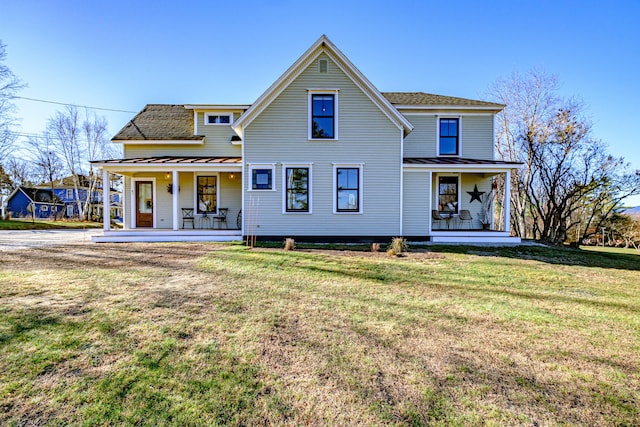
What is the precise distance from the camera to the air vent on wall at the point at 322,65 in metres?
11.2

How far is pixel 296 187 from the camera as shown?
37.4ft

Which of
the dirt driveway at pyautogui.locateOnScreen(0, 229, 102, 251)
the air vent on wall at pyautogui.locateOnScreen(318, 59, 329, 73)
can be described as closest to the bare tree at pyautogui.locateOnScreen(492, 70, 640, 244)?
the air vent on wall at pyautogui.locateOnScreen(318, 59, 329, 73)

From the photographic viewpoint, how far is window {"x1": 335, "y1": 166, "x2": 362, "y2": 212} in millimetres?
11438

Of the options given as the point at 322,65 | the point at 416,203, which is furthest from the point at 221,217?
the point at 416,203

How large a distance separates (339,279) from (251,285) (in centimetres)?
188

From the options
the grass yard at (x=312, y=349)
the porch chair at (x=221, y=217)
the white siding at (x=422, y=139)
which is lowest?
the grass yard at (x=312, y=349)

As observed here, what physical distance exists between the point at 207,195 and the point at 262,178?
3747 millimetres

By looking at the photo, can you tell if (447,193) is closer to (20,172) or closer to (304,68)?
(304,68)

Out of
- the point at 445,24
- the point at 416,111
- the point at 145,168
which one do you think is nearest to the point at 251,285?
the point at 145,168

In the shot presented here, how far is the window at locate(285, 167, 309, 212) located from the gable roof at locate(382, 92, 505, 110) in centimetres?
601

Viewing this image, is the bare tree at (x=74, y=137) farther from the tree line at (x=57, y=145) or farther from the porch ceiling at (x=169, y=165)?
the porch ceiling at (x=169, y=165)

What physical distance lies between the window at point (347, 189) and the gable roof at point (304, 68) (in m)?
2.61

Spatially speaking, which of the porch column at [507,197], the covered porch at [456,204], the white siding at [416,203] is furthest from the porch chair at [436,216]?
the porch column at [507,197]

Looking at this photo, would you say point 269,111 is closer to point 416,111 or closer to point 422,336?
point 416,111
